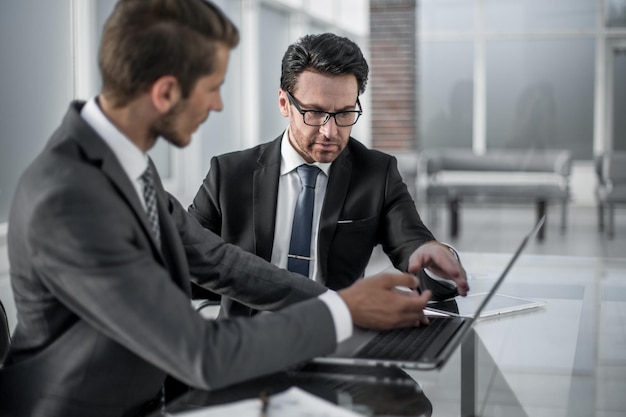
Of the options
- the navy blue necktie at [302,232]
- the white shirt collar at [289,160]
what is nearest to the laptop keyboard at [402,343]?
the navy blue necktie at [302,232]

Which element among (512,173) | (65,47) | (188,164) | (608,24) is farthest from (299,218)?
(608,24)

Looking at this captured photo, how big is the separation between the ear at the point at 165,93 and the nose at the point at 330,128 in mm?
972

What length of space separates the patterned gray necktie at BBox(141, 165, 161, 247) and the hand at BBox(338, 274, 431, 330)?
34cm

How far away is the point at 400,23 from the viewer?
40.6 ft

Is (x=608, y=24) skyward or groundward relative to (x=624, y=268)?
skyward

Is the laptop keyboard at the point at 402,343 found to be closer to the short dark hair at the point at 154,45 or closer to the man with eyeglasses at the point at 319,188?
the short dark hair at the point at 154,45

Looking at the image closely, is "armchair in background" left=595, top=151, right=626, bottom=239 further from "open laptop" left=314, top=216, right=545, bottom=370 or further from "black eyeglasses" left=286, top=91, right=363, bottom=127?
"open laptop" left=314, top=216, right=545, bottom=370

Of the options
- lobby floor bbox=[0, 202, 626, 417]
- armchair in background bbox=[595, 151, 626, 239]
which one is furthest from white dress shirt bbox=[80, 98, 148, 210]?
armchair in background bbox=[595, 151, 626, 239]

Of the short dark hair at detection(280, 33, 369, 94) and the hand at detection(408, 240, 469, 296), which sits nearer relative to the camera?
the hand at detection(408, 240, 469, 296)

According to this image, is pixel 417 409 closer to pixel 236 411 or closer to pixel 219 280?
pixel 236 411

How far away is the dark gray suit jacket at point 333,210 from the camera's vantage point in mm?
2305

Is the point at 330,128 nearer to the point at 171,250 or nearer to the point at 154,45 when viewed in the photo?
the point at 171,250

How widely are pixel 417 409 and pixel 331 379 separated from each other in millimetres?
153

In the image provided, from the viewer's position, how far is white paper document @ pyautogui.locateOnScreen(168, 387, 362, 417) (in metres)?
1.13
